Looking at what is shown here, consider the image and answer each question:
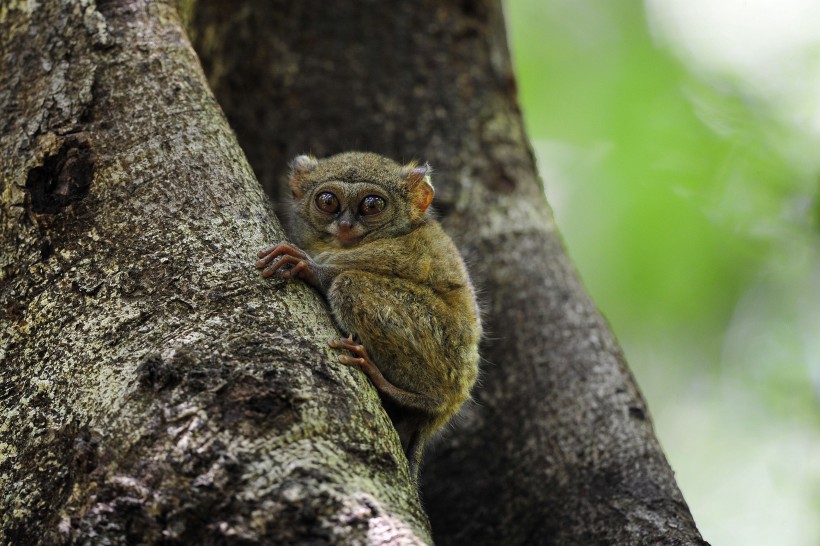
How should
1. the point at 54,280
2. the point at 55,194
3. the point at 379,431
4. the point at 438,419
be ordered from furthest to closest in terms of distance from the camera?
the point at 438,419 < the point at 55,194 < the point at 54,280 < the point at 379,431

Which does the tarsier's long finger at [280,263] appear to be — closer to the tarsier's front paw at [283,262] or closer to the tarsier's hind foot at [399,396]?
the tarsier's front paw at [283,262]

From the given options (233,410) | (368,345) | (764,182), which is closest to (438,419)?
(368,345)

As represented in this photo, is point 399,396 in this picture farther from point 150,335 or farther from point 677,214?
point 677,214

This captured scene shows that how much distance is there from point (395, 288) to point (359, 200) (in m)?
1.06

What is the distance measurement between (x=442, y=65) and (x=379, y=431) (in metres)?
3.36

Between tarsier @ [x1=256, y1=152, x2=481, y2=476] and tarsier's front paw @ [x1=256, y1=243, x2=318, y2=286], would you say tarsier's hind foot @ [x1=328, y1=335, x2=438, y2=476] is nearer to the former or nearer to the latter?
tarsier @ [x1=256, y1=152, x2=481, y2=476]

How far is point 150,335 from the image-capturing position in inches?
111

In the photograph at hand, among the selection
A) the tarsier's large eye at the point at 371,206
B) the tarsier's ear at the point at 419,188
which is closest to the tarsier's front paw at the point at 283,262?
the tarsier's large eye at the point at 371,206

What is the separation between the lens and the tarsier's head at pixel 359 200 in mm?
4531

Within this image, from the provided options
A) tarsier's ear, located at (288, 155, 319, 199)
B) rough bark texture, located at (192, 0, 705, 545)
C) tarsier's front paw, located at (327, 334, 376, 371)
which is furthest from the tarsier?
rough bark texture, located at (192, 0, 705, 545)

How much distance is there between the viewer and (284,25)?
Answer: 557cm

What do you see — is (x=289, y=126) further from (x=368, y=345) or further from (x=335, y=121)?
(x=368, y=345)

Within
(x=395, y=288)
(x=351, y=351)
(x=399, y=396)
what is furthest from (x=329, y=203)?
(x=351, y=351)

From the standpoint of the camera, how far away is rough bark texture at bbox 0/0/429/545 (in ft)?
7.93
